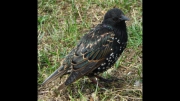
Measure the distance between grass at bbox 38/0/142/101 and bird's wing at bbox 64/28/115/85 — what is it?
329 millimetres

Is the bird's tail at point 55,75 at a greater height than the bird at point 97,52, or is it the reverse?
the bird at point 97,52

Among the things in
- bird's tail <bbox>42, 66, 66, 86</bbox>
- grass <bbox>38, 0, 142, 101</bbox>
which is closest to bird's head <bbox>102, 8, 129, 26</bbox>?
grass <bbox>38, 0, 142, 101</bbox>

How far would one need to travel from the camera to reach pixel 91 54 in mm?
4555

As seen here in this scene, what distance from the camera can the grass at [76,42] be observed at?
15.5ft

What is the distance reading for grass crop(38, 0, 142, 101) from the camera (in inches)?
186

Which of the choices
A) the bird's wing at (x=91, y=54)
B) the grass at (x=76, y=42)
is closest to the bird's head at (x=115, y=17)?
the bird's wing at (x=91, y=54)

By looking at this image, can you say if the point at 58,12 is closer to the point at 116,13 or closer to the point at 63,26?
the point at 63,26

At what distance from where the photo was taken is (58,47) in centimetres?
577

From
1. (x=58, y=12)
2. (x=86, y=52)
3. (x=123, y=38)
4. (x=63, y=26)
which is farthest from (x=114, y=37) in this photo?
(x=58, y=12)

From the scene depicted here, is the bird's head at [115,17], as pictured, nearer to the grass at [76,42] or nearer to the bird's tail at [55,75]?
the grass at [76,42]

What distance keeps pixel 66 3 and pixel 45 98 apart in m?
2.95

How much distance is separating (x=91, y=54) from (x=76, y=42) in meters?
Answer: 1.28

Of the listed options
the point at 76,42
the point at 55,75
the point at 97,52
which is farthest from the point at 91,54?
the point at 76,42

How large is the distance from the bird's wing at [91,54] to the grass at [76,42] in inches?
13.0
